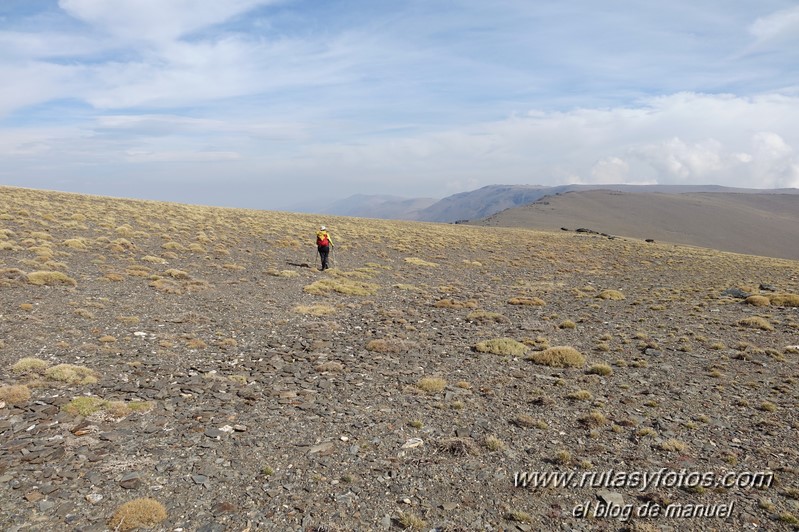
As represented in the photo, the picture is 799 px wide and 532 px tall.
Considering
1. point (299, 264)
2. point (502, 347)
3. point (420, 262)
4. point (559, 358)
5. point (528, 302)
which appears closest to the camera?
point (559, 358)

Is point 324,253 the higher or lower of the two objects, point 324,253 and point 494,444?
the higher

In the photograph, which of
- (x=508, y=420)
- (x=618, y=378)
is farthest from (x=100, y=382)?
(x=618, y=378)

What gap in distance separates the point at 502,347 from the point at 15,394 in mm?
13692

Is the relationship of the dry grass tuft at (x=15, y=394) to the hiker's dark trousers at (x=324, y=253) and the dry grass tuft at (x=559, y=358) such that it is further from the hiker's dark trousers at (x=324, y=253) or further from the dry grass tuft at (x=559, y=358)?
the hiker's dark trousers at (x=324, y=253)

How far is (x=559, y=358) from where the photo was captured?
1466 cm

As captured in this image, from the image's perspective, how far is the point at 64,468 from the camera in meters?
7.52

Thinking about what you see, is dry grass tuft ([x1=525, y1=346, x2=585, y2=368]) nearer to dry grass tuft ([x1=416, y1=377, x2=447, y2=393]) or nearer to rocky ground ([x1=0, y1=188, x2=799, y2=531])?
rocky ground ([x1=0, y1=188, x2=799, y2=531])

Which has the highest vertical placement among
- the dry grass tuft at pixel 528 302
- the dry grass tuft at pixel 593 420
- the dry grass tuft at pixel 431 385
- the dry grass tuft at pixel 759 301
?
the dry grass tuft at pixel 759 301

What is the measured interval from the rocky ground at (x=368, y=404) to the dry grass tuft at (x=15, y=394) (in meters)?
0.04

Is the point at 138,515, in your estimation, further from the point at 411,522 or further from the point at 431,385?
the point at 431,385

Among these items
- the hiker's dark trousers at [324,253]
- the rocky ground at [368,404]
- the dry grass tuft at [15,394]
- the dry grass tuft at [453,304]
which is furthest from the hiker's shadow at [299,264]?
the dry grass tuft at [15,394]

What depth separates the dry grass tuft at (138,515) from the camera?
6285 millimetres

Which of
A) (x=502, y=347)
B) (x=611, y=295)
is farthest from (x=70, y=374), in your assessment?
(x=611, y=295)

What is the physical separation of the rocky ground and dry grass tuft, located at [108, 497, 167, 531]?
0.14 feet
